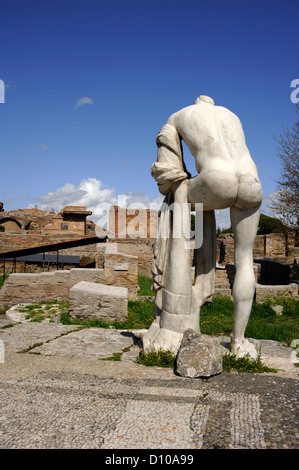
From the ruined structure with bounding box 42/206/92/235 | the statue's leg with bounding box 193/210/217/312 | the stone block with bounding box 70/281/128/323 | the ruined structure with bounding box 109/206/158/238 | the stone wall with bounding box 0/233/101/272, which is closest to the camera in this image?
the statue's leg with bounding box 193/210/217/312

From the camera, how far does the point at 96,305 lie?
23.9 feet

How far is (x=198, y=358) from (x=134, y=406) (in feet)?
2.68

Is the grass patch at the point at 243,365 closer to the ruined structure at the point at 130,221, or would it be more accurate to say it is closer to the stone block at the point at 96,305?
the stone block at the point at 96,305

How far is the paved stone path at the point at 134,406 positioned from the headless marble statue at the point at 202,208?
1.78ft

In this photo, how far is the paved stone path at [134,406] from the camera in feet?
7.34

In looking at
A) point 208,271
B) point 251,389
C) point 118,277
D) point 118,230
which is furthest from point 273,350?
point 118,230

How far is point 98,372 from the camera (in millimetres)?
3469

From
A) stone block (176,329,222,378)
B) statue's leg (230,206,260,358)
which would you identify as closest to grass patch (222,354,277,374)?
statue's leg (230,206,260,358)

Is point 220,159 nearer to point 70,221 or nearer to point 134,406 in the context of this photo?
point 134,406

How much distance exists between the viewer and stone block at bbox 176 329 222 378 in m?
3.29

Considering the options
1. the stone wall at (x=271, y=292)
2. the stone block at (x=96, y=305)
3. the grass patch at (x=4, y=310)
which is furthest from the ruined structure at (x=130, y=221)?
the stone block at (x=96, y=305)

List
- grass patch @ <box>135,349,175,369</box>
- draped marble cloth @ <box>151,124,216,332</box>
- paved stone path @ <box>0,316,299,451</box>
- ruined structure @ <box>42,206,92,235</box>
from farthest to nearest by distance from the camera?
ruined structure @ <box>42,206,92,235</box> < draped marble cloth @ <box>151,124,216,332</box> < grass patch @ <box>135,349,175,369</box> < paved stone path @ <box>0,316,299,451</box>

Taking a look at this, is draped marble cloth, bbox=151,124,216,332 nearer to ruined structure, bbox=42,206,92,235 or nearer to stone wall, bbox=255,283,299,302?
stone wall, bbox=255,283,299,302

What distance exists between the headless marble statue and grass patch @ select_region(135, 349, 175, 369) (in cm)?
8
